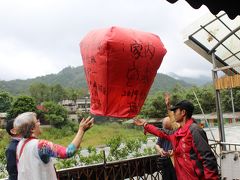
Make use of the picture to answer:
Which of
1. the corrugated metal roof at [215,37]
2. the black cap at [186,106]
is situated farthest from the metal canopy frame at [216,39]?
the black cap at [186,106]

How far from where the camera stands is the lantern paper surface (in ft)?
10.9

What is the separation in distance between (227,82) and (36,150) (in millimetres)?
4699

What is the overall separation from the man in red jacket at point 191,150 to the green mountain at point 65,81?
105m

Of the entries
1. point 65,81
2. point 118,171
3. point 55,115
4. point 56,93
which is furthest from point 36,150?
point 65,81

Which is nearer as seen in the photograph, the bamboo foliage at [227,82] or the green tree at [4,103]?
the bamboo foliage at [227,82]

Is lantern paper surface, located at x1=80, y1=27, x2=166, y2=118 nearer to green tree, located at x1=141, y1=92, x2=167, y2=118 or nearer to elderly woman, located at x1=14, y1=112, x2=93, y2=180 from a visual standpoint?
elderly woman, located at x1=14, y1=112, x2=93, y2=180

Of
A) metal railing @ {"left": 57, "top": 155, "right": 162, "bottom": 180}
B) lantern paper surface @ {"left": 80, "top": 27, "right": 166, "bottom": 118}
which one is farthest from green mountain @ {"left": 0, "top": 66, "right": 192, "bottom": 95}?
lantern paper surface @ {"left": 80, "top": 27, "right": 166, "bottom": 118}

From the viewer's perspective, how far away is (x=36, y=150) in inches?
120

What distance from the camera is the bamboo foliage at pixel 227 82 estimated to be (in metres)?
6.61

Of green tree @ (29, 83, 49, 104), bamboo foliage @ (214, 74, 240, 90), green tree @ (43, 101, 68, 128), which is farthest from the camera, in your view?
green tree @ (29, 83, 49, 104)

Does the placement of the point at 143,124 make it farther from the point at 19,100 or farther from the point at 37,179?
the point at 19,100

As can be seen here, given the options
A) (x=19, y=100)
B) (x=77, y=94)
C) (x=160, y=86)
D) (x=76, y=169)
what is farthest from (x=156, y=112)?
(x=160, y=86)

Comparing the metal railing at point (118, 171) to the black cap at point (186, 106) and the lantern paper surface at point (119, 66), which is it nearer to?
the lantern paper surface at point (119, 66)

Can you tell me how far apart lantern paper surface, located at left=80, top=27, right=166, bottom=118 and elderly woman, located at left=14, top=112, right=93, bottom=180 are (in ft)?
1.65
